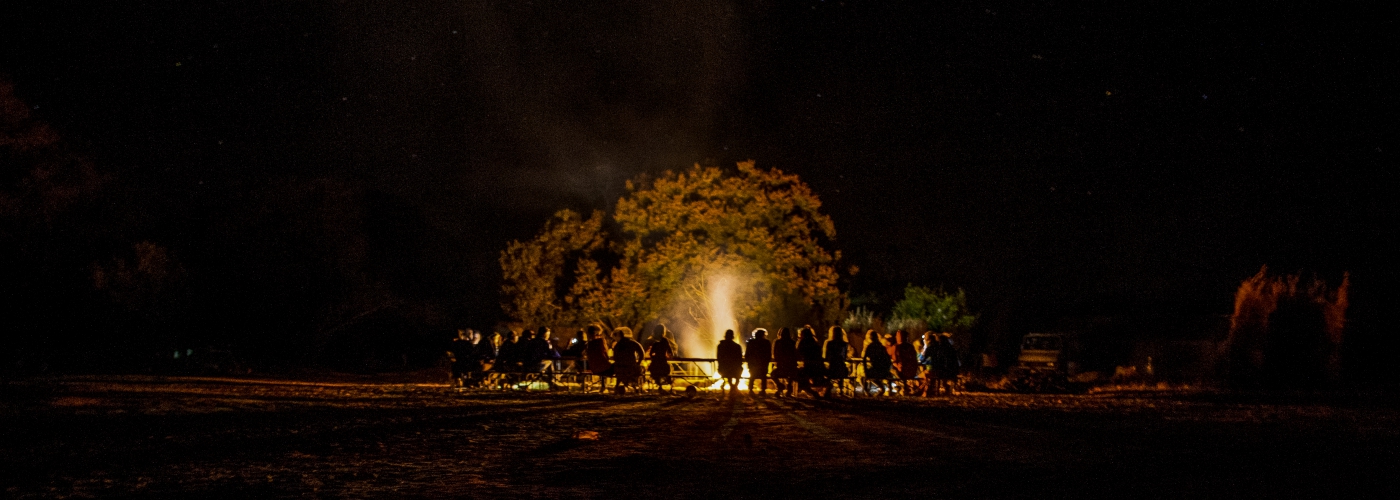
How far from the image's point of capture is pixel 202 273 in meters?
34.8

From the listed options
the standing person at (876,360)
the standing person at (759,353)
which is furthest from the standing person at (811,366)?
the standing person at (876,360)

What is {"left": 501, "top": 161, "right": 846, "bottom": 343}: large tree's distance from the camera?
102 ft

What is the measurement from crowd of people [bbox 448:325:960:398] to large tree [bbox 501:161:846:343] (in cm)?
931

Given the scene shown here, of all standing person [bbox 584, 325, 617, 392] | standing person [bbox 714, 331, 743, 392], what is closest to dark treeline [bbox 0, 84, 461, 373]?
standing person [bbox 584, 325, 617, 392]

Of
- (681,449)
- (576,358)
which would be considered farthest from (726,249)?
(681,449)

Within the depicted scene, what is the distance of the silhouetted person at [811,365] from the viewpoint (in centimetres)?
1844

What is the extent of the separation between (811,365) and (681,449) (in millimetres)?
8612

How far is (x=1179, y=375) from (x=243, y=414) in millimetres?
21848

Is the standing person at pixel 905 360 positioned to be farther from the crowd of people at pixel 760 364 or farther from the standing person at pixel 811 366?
the standing person at pixel 811 366

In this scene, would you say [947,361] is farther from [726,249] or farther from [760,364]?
[726,249]

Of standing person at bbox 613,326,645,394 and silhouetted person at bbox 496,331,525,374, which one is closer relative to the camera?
standing person at bbox 613,326,645,394

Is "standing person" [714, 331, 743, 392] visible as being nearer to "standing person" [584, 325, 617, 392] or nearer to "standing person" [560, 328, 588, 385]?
"standing person" [584, 325, 617, 392]

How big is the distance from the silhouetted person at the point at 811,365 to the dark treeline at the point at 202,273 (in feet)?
58.6

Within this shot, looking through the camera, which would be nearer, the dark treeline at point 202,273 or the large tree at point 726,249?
the dark treeline at point 202,273
